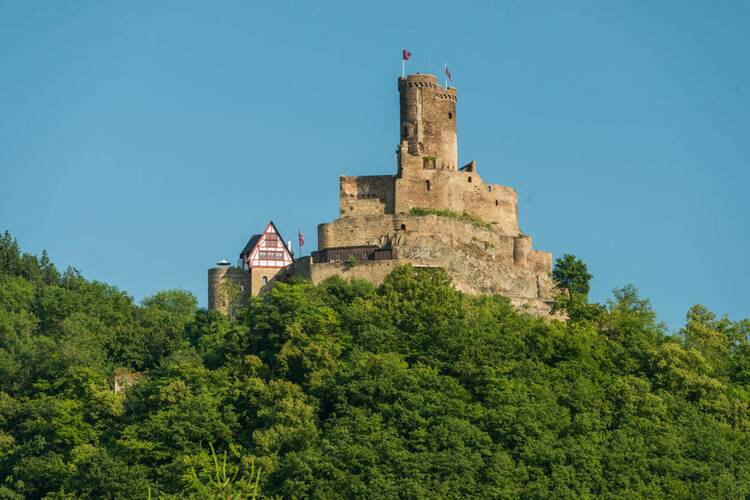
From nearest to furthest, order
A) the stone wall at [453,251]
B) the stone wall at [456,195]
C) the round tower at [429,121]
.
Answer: the stone wall at [453,251]
the stone wall at [456,195]
the round tower at [429,121]

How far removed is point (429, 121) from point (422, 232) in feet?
21.2

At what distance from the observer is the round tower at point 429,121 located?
78.7 metres

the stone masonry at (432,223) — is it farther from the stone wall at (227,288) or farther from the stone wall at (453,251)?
the stone wall at (227,288)

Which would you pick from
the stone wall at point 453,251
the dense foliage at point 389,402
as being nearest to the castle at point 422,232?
the stone wall at point 453,251

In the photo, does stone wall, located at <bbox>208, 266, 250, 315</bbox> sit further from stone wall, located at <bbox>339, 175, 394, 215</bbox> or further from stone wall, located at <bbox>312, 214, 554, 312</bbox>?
stone wall, located at <bbox>339, 175, 394, 215</bbox>

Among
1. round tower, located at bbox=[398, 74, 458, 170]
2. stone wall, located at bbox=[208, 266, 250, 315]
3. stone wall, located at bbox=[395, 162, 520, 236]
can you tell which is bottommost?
stone wall, located at bbox=[208, 266, 250, 315]

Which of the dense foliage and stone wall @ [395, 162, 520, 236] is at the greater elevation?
stone wall @ [395, 162, 520, 236]

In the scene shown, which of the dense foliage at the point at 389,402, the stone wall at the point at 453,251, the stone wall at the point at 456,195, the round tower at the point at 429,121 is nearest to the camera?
the dense foliage at the point at 389,402

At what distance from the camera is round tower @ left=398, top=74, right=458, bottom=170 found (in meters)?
78.7

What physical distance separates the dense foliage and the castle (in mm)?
1867

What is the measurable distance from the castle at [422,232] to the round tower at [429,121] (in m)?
0.05

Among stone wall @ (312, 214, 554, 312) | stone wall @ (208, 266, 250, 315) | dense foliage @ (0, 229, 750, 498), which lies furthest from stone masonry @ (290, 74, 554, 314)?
stone wall @ (208, 266, 250, 315)

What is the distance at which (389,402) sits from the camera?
64188 millimetres

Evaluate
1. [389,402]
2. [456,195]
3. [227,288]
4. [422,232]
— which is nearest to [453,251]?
[422,232]
